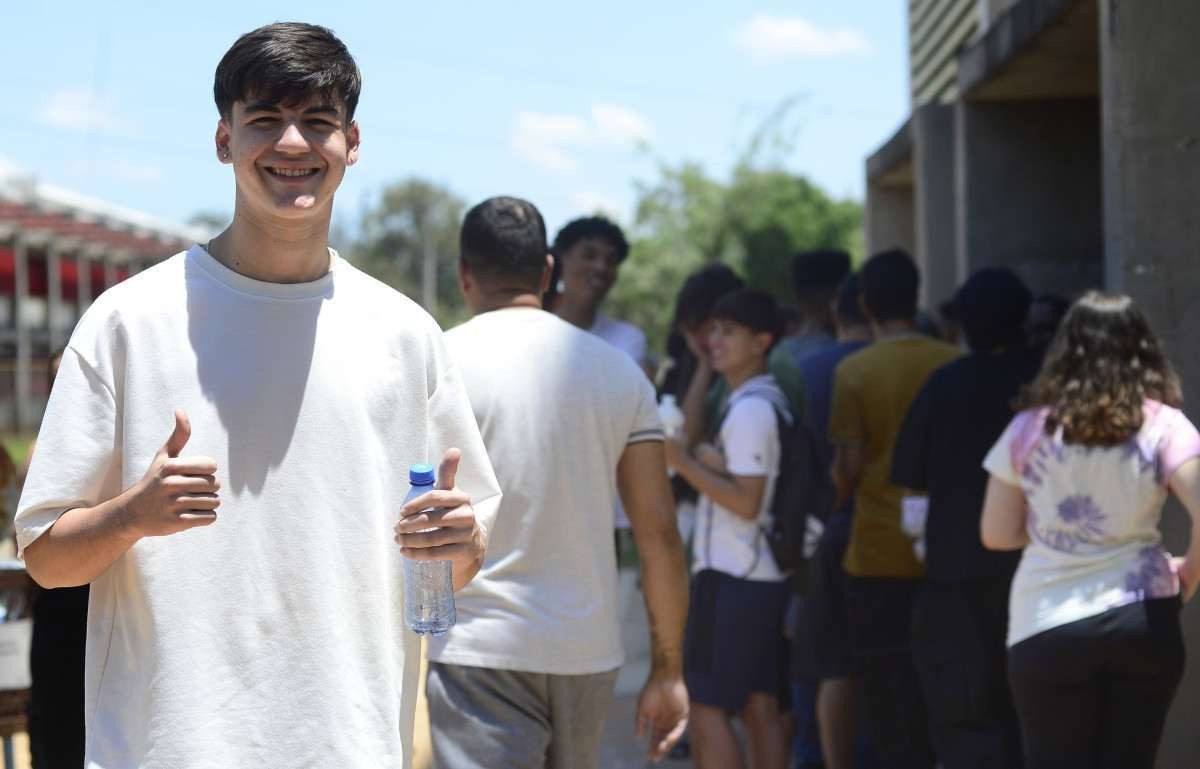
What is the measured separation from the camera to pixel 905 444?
5754 mm

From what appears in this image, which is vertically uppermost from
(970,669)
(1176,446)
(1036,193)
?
(1036,193)

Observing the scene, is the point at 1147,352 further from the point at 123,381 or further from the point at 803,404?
the point at 123,381

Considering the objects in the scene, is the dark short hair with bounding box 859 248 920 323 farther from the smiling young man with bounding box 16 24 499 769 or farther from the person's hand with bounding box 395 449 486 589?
the person's hand with bounding box 395 449 486 589

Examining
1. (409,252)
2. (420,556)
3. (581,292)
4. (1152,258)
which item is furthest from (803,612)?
(409,252)

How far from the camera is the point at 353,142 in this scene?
2973mm

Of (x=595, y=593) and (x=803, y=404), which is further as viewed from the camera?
(x=803, y=404)

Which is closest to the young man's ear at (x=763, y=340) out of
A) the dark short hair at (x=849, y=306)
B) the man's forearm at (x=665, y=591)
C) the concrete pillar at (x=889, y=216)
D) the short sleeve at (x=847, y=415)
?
the short sleeve at (x=847, y=415)

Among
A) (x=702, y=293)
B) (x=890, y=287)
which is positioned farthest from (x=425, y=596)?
(x=702, y=293)

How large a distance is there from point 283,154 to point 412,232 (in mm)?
95106

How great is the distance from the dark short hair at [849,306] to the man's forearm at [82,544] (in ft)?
16.1

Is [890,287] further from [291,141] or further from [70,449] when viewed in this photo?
[70,449]

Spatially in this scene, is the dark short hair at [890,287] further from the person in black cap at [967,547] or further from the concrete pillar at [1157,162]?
the concrete pillar at [1157,162]

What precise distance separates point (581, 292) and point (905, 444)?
1642 millimetres

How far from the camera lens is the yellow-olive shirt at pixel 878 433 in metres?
6.33
